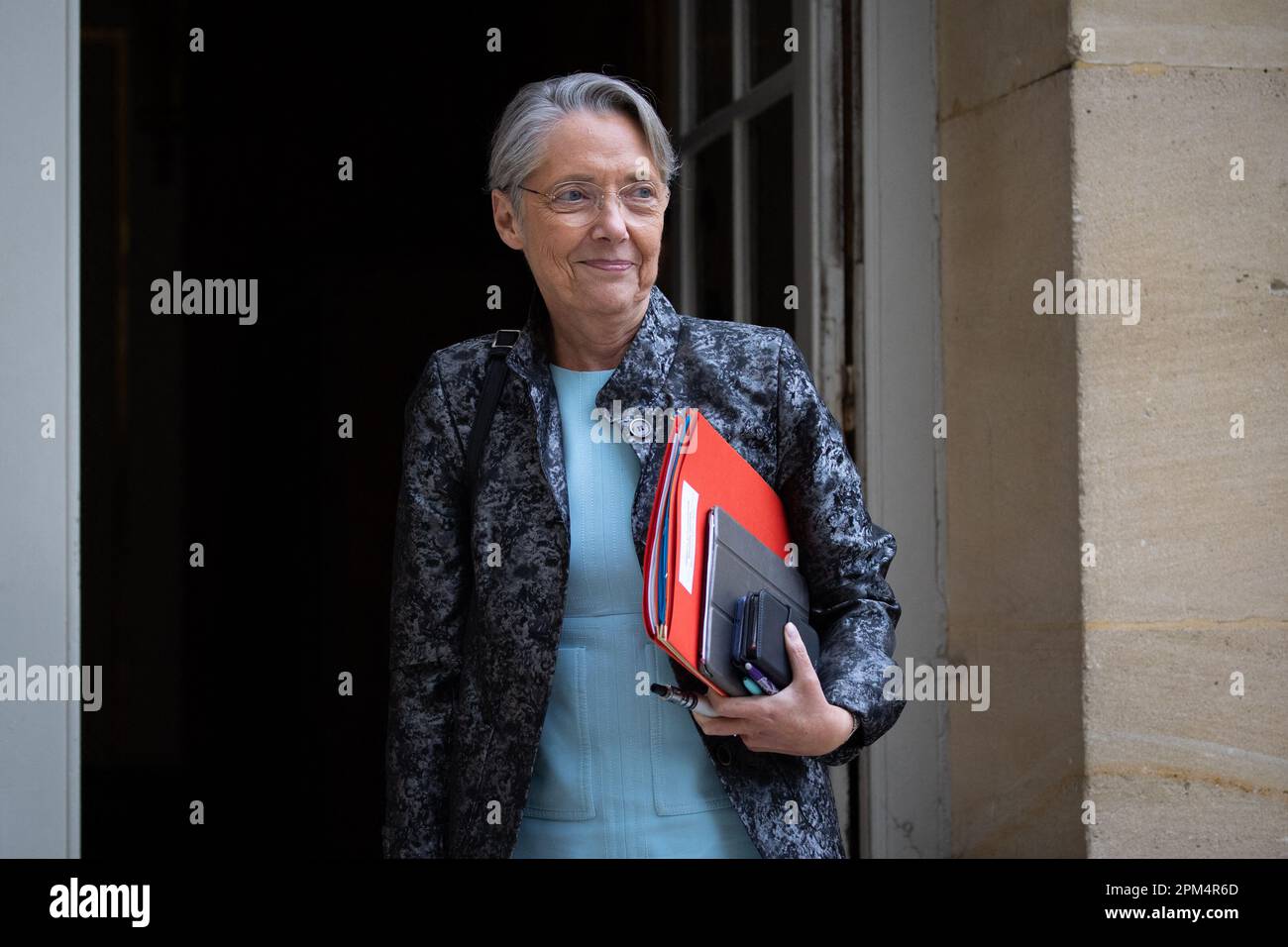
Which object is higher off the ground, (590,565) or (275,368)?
(275,368)

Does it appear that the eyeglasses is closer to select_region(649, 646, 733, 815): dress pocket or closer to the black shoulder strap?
the black shoulder strap

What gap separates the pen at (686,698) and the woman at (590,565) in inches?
0.9

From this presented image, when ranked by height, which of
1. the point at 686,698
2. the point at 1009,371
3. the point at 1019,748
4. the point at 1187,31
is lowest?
the point at 1019,748

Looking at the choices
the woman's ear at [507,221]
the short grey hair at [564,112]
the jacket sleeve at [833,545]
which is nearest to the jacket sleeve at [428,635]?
the woman's ear at [507,221]

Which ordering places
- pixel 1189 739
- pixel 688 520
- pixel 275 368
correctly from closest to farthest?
pixel 688 520
pixel 1189 739
pixel 275 368

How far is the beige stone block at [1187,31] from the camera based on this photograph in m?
2.67

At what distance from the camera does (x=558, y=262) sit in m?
1.93

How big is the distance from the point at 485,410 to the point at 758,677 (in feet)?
1.82

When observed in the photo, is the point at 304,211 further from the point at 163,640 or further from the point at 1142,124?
the point at 1142,124

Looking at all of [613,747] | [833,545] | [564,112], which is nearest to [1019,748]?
[833,545]

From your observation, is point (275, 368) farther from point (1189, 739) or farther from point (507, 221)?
point (1189, 739)

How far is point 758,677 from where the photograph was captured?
1706 millimetres

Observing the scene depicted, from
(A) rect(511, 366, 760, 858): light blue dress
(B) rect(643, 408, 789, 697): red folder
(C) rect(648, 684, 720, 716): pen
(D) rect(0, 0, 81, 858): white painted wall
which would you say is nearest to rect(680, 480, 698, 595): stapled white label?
(B) rect(643, 408, 789, 697): red folder

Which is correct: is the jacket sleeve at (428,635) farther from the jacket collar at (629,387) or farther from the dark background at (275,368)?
the dark background at (275,368)
